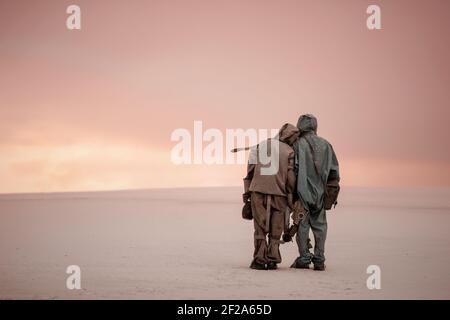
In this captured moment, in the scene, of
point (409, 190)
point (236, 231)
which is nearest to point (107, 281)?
point (236, 231)

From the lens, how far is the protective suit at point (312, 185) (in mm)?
14469

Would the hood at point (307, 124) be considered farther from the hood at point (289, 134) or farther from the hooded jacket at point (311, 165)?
the hood at point (289, 134)

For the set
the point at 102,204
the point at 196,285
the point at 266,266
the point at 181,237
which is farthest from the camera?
the point at 102,204

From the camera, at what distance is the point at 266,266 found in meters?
14.3

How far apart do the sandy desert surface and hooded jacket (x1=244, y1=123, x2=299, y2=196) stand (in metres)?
1.18

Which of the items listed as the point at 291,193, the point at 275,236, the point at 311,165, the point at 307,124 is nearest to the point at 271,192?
the point at 291,193

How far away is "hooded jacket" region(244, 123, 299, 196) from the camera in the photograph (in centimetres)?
1441

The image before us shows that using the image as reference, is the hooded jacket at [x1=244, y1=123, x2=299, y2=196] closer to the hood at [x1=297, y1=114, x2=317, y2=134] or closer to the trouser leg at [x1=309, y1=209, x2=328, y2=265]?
the hood at [x1=297, y1=114, x2=317, y2=134]

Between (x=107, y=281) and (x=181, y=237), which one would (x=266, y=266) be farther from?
(x=181, y=237)

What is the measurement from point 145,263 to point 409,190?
31.9 m

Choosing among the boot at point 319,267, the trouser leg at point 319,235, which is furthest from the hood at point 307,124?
the boot at point 319,267

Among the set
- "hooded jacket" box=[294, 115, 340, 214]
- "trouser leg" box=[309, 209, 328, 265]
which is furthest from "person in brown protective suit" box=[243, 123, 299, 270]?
"trouser leg" box=[309, 209, 328, 265]

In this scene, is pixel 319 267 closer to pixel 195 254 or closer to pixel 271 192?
pixel 271 192

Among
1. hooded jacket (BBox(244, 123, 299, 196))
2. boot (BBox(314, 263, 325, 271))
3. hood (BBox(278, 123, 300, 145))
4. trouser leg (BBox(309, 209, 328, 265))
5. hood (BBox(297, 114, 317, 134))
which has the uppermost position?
hood (BBox(297, 114, 317, 134))
